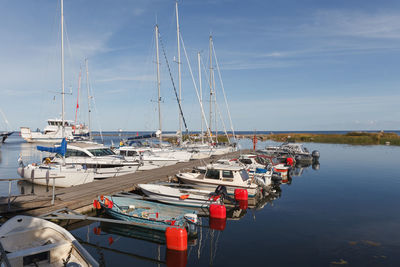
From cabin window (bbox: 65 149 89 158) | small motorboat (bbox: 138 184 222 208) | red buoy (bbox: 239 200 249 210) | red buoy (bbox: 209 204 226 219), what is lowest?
red buoy (bbox: 239 200 249 210)

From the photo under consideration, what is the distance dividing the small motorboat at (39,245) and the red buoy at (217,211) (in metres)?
7.03

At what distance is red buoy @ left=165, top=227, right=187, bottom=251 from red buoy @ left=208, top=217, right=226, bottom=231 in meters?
3.41

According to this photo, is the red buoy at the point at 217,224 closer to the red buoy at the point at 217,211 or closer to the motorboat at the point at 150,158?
the red buoy at the point at 217,211

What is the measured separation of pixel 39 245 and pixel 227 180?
37.0 ft

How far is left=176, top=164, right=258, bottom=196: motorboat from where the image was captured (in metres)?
17.0

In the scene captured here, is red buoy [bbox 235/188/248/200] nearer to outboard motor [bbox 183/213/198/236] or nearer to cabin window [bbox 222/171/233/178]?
cabin window [bbox 222/171/233/178]

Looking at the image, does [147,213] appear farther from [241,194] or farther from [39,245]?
Answer: [241,194]

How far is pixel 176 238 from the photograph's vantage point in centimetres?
956

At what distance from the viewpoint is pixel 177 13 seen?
32.4 m

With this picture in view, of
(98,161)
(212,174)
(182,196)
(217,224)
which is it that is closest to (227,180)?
(212,174)

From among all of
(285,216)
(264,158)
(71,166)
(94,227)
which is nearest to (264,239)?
(285,216)

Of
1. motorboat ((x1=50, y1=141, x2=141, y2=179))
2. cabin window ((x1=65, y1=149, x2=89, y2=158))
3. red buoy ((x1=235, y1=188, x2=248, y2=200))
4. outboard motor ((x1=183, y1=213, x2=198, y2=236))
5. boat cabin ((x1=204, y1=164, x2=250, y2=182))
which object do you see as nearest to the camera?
outboard motor ((x1=183, y1=213, x2=198, y2=236))

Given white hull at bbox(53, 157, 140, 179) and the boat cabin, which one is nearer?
the boat cabin

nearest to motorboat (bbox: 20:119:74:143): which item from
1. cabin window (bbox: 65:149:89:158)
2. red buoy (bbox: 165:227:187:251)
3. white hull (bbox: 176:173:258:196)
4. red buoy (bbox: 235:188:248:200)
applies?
cabin window (bbox: 65:149:89:158)
